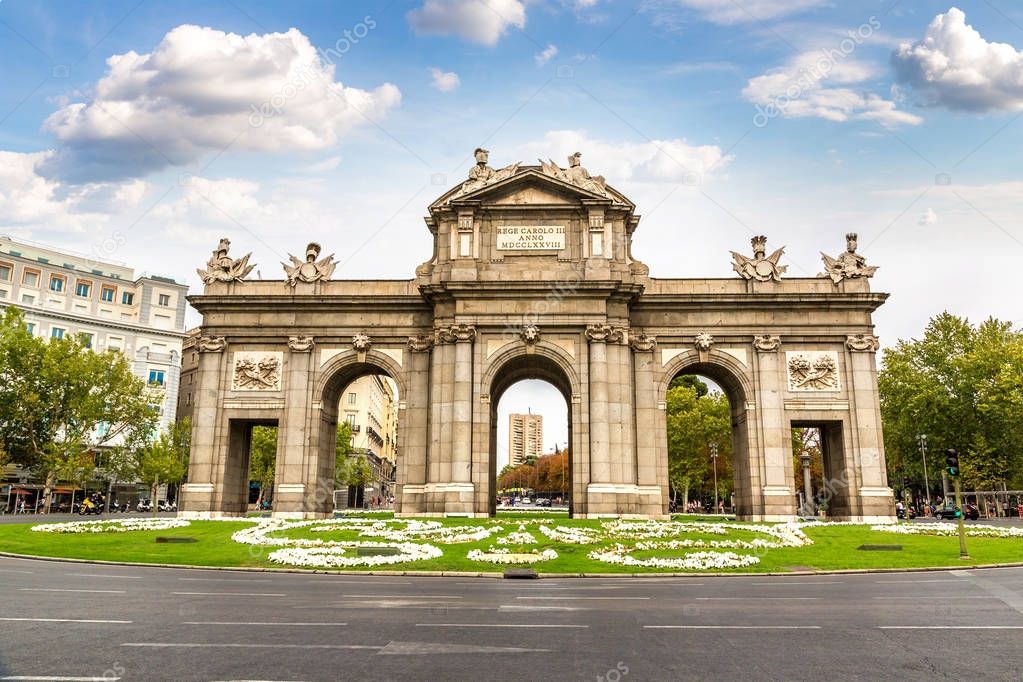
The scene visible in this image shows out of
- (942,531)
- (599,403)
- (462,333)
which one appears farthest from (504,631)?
(942,531)

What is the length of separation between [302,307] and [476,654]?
1632 inches

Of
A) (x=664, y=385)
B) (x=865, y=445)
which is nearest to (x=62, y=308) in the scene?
(x=664, y=385)

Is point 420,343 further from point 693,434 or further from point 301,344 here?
point 693,434

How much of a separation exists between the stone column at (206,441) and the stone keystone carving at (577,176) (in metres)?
23.9

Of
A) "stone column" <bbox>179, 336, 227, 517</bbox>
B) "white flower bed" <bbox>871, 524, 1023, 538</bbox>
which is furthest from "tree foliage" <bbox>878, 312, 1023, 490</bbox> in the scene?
"stone column" <bbox>179, 336, 227, 517</bbox>

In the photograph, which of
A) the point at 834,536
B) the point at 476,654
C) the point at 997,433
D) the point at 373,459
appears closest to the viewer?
the point at 476,654

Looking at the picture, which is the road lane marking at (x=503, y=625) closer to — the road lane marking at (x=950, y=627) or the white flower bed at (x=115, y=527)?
the road lane marking at (x=950, y=627)

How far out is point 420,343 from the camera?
49062 millimetres

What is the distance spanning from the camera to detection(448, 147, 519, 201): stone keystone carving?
48.3 meters

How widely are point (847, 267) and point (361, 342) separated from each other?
104 ft

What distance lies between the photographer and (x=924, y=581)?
73.1 feet

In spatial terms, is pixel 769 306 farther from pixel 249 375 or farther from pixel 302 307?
pixel 249 375

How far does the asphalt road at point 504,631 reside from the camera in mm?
10227

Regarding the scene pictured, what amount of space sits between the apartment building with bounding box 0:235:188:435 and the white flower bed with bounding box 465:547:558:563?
67.9 metres
